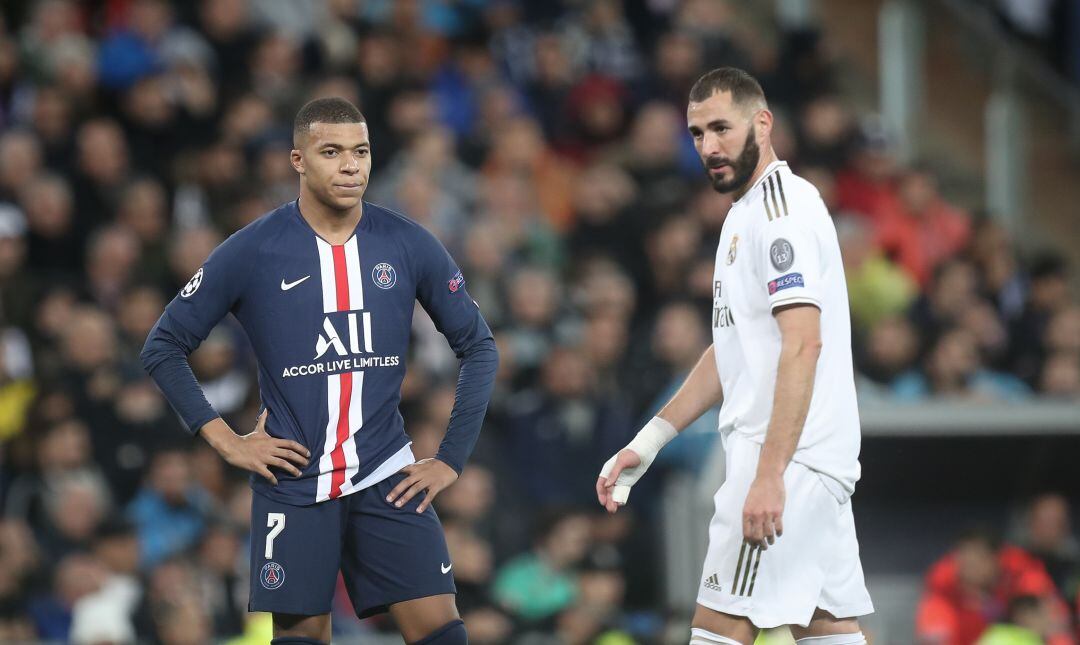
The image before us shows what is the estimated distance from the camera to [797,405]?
4.99m

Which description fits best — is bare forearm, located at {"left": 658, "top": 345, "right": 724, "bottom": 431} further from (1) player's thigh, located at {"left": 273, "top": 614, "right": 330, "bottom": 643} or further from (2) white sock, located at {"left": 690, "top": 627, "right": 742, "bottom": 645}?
(1) player's thigh, located at {"left": 273, "top": 614, "right": 330, "bottom": 643}

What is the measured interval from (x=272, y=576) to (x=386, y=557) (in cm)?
37

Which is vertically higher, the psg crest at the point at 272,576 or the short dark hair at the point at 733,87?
the short dark hair at the point at 733,87

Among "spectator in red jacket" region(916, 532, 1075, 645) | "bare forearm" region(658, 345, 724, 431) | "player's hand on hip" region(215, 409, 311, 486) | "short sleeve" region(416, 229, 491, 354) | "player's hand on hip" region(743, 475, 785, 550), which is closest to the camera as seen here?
"player's hand on hip" region(743, 475, 785, 550)

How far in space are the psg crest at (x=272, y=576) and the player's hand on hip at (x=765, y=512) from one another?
1486 millimetres

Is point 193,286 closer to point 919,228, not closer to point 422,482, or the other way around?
point 422,482

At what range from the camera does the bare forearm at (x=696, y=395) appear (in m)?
5.67

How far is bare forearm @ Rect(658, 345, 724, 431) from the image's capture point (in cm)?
567

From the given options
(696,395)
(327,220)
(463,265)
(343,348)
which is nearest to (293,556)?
(343,348)

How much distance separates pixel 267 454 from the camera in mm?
5262

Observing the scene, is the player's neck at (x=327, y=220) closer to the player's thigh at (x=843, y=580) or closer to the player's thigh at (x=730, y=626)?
the player's thigh at (x=730, y=626)

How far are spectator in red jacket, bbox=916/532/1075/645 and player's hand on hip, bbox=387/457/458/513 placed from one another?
4.93 meters

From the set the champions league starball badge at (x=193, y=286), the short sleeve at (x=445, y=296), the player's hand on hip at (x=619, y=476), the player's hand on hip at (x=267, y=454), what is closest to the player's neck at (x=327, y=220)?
the short sleeve at (x=445, y=296)

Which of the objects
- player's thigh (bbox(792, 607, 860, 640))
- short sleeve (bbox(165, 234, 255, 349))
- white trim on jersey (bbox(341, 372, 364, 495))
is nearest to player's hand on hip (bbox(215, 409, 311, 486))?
white trim on jersey (bbox(341, 372, 364, 495))
